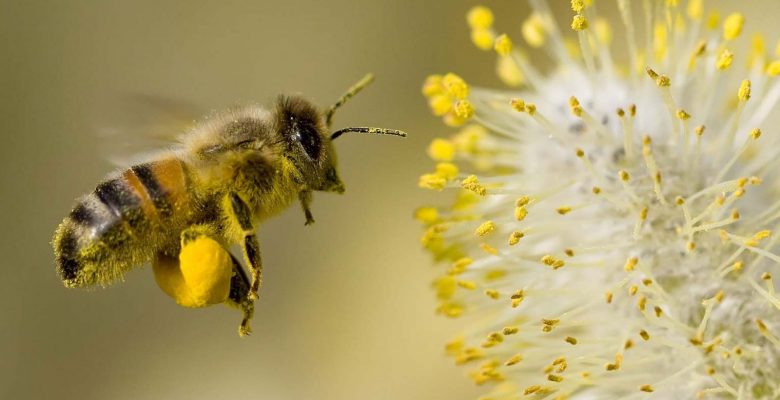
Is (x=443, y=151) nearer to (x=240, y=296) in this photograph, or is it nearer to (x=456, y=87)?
(x=456, y=87)

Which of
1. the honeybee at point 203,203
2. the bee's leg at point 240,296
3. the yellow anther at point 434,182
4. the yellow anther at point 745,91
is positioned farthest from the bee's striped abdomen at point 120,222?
the yellow anther at point 745,91

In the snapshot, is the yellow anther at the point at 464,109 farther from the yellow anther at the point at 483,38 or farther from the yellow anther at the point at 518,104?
the yellow anther at the point at 483,38

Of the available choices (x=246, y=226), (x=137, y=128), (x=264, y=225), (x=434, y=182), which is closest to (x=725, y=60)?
(x=434, y=182)

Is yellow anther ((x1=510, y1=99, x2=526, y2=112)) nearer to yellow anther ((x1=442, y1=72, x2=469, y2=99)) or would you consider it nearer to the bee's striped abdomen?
yellow anther ((x1=442, y1=72, x2=469, y2=99))

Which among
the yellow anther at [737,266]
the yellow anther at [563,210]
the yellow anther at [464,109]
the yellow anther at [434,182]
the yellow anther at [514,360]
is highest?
the yellow anther at [464,109]

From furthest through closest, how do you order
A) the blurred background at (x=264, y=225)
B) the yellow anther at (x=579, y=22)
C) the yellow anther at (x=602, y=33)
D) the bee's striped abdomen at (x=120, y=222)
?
the blurred background at (x=264, y=225)
the yellow anther at (x=602, y=33)
the yellow anther at (x=579, y=22)
the bee's striped abdomen at (x=120, y=222)

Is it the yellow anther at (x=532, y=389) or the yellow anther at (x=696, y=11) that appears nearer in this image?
the yellow anther at (x=532, y=389)

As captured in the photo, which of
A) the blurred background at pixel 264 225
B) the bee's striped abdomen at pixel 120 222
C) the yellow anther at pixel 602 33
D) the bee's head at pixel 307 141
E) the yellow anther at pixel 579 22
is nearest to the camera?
the bee's striped abdomen at pixel 120 222
